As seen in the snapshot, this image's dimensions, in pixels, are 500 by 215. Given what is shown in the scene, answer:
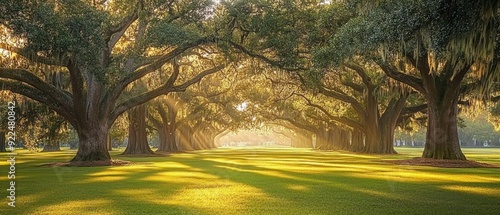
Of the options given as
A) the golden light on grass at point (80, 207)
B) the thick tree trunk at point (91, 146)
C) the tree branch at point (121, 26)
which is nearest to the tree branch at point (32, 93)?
the thick tree trunk at point (91, 146)

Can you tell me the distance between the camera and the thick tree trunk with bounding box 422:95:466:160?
2548 centimetres

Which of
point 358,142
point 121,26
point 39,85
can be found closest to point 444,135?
point 121,26

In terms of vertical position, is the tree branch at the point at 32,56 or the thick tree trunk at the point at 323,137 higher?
the tree branch at the point at 32,56

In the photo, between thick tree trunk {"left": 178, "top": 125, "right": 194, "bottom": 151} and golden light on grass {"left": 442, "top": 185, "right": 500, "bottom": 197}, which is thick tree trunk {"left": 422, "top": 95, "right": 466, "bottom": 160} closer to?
golden light on grass {"left": 442, "top": 185, "right": 500, "bottom": 197}

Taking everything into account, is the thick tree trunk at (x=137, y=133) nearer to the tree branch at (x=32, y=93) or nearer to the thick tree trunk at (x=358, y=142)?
the tree branch at (x=32, y=93)

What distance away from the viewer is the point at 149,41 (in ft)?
74.7

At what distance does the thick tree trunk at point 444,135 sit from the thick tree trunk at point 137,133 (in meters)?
24.9

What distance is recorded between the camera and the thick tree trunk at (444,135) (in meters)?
25.5

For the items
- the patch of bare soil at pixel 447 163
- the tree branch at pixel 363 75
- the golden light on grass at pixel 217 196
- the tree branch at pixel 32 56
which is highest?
the tree branch at pixel 363 75

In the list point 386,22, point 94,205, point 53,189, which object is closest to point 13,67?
point 53,189

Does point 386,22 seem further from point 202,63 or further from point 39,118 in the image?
point 39,118

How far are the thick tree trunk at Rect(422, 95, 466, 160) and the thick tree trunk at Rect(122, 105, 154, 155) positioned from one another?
A: 24917 mm

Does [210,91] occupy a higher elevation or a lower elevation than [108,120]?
higher

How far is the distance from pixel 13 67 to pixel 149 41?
7285 millimetres
